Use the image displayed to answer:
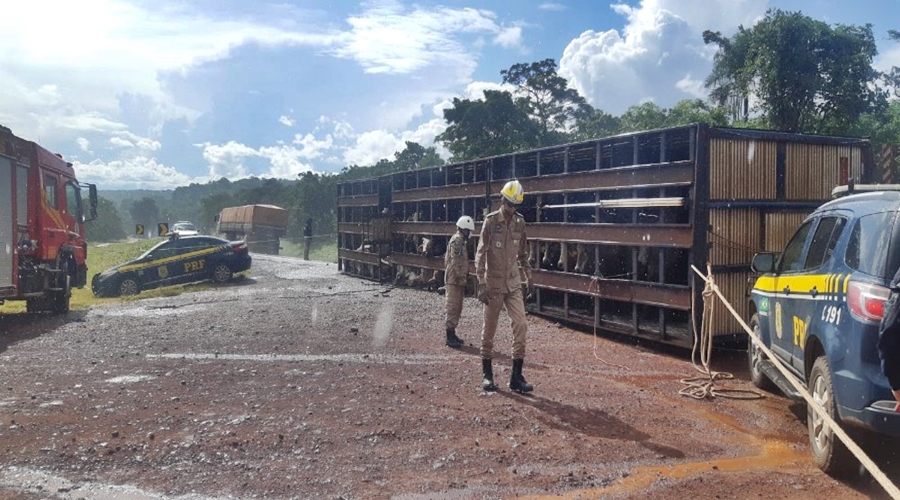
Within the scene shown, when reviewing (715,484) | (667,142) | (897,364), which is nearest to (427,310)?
(667,142)

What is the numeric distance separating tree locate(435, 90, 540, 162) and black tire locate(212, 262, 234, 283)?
22.7 meters

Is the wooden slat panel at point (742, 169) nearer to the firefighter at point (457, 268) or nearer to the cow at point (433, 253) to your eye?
the firefighter at point (457, 268)

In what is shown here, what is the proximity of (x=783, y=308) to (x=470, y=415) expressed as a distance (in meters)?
2.76

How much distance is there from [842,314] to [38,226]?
12.3 meters

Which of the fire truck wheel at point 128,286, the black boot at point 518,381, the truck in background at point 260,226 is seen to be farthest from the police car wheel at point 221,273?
the truck in background at point 260,226

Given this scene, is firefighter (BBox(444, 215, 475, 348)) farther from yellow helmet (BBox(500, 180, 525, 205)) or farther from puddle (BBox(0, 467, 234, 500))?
puddle (BBox(0, 467, 234, 500))

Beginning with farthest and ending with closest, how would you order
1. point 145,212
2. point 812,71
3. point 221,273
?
point 145,212 < point 812,71 < point 221,273

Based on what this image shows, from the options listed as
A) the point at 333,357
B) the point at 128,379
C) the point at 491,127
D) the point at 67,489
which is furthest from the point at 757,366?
the point at 491,127

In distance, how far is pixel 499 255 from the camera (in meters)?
6.51

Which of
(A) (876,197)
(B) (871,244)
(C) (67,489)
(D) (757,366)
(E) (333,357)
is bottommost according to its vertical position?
(C) (67,489)

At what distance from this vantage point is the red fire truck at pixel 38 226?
10664 millimetres

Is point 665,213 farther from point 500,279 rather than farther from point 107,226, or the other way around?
point 107,226

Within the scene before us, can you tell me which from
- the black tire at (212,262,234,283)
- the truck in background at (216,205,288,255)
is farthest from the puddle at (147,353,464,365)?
the truck in background at (216,205,288,255)

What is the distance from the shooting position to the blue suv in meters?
3.72
